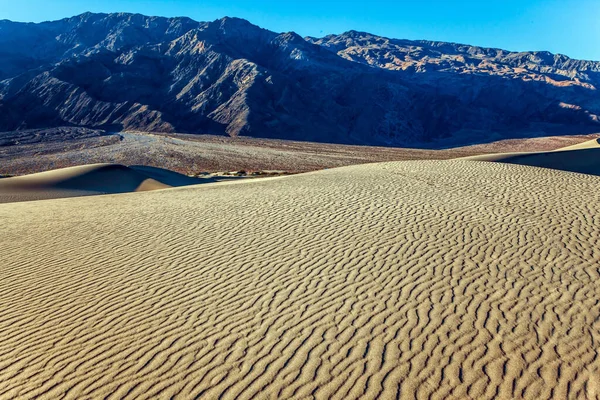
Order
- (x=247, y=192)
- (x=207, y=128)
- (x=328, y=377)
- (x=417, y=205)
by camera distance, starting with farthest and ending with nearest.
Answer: (x=207, y=128) < (x=247, y=192) < (x=417, y=205) < (x=328, y=377)

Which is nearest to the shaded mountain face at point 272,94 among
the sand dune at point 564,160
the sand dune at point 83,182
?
the sand dune at point 564,160

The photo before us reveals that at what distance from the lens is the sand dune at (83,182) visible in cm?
2341

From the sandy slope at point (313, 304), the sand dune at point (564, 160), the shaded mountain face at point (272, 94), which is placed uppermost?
the shaded mountain face at point (272, 94)

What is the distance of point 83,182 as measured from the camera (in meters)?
26.3

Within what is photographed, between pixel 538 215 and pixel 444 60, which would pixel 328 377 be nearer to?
pixel 538 215

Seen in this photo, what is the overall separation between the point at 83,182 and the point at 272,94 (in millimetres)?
78599

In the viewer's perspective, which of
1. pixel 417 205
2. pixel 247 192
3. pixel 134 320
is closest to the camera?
pixel 134 320

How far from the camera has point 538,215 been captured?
1113 cm

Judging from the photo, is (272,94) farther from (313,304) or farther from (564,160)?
(313,304)

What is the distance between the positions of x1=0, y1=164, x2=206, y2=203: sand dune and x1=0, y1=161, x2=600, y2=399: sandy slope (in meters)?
12.3

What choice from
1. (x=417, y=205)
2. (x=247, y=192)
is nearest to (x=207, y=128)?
(x=247, y=192)

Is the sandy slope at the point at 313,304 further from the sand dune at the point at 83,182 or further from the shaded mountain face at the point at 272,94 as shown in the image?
the shaded mountain face at the point at 272,94

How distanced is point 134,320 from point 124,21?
663 feet

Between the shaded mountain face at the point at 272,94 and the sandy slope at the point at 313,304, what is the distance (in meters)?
77.5
